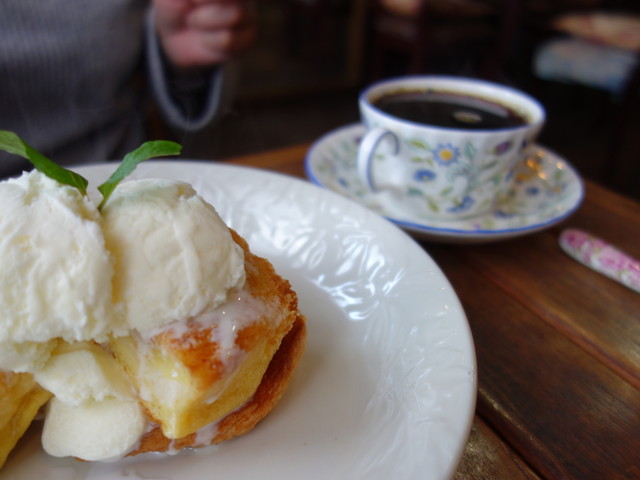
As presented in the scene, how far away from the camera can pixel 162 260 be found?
534mm

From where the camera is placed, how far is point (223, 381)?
0.52 meters

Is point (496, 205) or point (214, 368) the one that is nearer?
point (214, 368)

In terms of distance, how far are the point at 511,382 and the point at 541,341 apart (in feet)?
0.36

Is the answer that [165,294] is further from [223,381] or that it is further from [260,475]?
[260,475]

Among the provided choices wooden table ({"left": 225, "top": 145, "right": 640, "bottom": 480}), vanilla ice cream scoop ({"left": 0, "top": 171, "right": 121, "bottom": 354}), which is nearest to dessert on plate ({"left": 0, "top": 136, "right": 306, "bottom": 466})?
vanilla ice cream scoop ({"left": 0, "top": 171, "right": 121, "bottom": 354})

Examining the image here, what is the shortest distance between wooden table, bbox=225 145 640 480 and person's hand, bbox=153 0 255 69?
87 centimetres

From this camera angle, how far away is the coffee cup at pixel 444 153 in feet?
3.33

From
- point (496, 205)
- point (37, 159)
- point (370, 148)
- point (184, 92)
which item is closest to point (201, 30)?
point (184, 92)

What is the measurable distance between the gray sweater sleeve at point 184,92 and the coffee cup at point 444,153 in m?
0.54

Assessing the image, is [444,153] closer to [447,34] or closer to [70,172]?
[70,172]

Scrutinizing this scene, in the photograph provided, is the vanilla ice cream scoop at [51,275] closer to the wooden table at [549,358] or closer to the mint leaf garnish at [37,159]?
the mint leaf garnish at [37,159]

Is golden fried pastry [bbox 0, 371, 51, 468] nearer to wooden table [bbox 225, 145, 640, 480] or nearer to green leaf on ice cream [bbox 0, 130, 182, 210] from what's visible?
green leaf on ice cream [bbox 0, 130, 182, 210]

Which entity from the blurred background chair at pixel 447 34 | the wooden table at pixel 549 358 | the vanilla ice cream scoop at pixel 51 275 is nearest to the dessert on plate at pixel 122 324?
the vanilla ice cream scoop at pixel 51 275

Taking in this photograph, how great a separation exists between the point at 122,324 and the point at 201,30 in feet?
3.83
